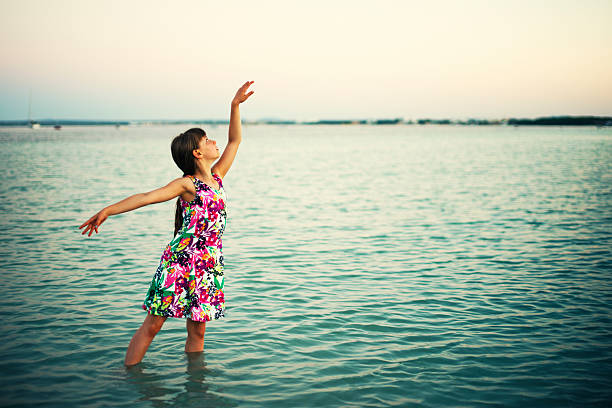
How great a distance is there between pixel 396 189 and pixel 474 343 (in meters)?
→ 19.2

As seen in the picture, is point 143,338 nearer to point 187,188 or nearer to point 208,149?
point 187,188

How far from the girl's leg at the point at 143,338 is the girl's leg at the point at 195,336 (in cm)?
47

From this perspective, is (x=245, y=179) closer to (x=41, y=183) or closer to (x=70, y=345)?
(x=41, y=183)

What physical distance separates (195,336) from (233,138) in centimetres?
228

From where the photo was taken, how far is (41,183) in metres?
26.5

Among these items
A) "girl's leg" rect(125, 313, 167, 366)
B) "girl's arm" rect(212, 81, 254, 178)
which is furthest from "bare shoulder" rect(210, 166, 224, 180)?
"girl's leg" rect(125, 313, 167, 366)

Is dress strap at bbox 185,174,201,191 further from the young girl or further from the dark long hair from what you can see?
the dark long hair

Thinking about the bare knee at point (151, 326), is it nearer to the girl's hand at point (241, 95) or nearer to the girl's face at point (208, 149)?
the girl's face at point (208, 149)

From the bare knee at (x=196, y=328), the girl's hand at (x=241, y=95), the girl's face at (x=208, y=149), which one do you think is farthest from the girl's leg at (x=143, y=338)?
the girl's hand at (x=241, y=95)

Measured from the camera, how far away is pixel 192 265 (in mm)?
5098

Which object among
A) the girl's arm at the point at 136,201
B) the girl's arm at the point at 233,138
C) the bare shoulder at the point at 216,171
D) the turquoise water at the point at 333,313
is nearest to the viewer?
the girl's arm at the point at 136,201

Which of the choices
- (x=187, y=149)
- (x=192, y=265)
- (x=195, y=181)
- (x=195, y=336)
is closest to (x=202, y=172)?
(x=195, y=181)

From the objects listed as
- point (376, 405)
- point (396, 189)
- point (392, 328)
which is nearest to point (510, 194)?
point (396, 189)

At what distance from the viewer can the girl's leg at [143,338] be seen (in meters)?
5.18
